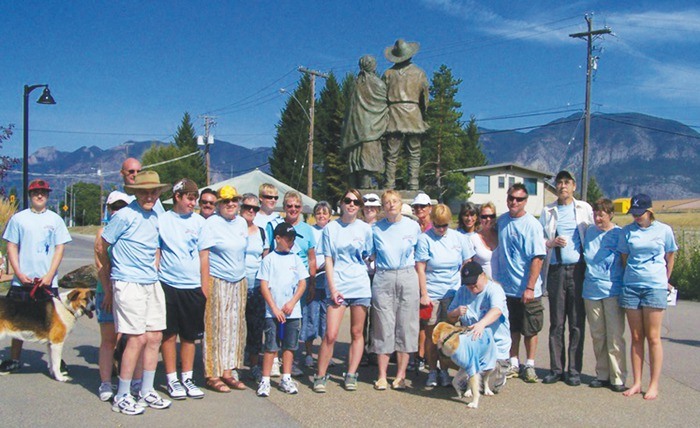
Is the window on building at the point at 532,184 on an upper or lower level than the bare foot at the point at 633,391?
upper

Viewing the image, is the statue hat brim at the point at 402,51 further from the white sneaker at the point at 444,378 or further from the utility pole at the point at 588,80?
the utility pole at the point at 588,80

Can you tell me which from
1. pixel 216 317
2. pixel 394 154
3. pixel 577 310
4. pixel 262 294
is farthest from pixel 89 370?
pixel 394 154

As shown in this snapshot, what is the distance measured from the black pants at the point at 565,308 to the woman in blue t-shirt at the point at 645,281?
1.43 feet

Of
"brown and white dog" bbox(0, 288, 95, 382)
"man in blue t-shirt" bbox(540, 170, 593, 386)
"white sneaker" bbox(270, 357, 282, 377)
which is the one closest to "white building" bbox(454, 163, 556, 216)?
"man in blue t-shirt" bbox(540, 170, 593, 386)

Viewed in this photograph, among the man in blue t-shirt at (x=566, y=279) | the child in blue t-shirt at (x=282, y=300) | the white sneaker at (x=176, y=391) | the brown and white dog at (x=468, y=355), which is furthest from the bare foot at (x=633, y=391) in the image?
the white sneaker at (x=176, y=391)

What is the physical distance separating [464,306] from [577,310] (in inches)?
49.1

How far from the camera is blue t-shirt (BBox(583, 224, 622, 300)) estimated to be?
595 cm

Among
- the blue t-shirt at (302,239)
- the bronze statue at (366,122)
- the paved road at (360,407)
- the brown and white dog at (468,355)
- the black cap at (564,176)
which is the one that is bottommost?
the paved road at (360,407)

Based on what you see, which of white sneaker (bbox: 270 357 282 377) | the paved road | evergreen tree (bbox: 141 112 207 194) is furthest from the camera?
evergreen tree (bbox: 141 112 207 194)

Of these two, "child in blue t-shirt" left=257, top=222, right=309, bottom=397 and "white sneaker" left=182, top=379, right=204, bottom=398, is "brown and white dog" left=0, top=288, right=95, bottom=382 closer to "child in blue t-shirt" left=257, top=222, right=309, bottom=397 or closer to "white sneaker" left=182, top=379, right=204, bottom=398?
"white sneaker" left=182, top=379, right=204, bottom=398

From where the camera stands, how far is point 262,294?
5.62 metres

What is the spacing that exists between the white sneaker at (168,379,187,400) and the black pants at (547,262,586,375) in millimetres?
3453

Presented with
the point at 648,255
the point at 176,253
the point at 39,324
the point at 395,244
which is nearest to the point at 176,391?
the point at 176,253

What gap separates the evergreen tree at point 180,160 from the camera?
202ft
